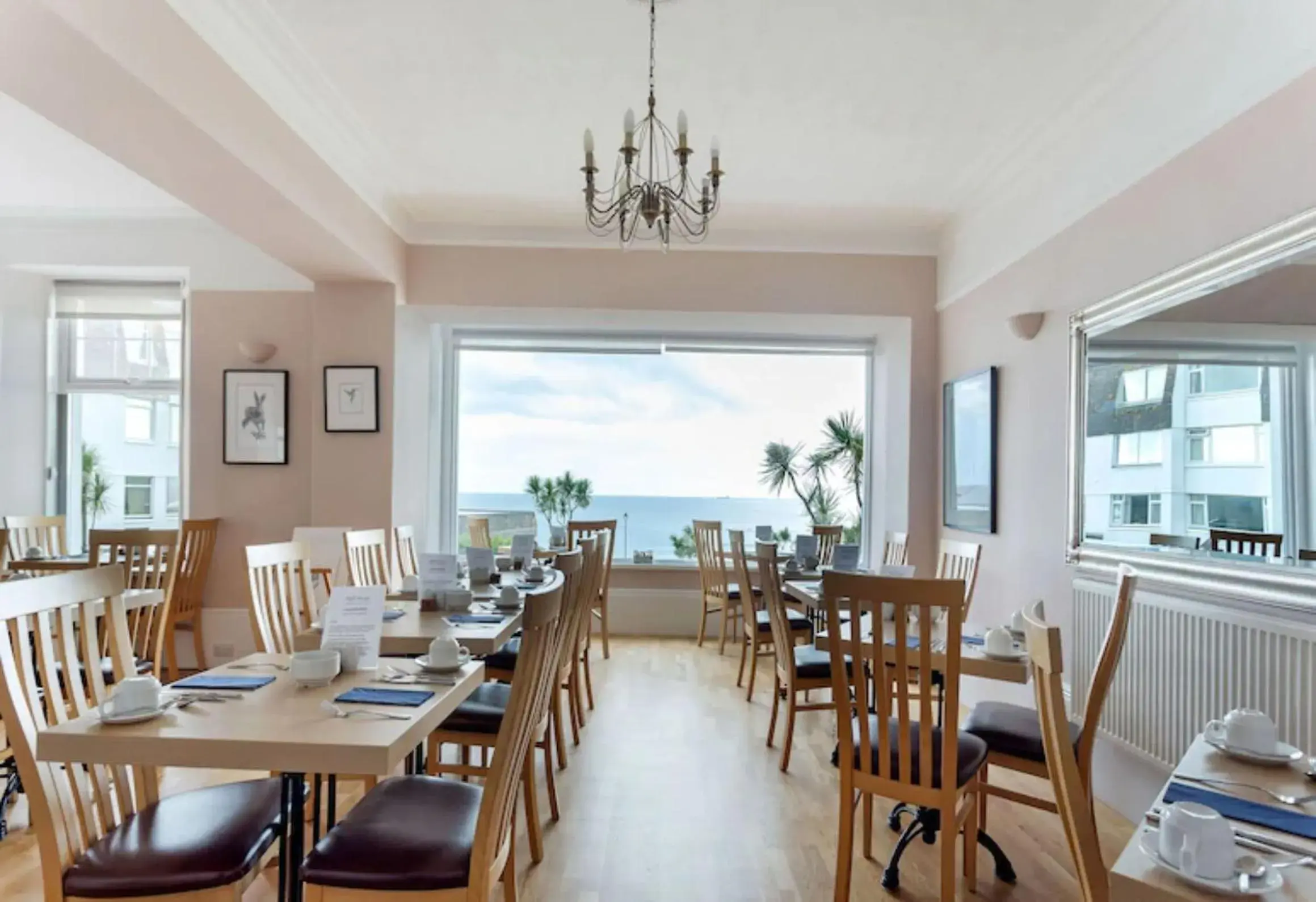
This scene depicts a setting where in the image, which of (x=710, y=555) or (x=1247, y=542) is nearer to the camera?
(x=1247, y=542)

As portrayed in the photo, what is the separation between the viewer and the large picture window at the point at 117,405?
5730mm

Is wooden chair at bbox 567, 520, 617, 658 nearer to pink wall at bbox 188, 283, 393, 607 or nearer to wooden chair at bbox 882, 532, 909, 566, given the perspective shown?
pink wall at bbox 188, 283, 393, 607

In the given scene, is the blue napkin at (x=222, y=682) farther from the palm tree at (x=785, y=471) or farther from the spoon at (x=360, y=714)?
the palm tree at (x=785, y=471)

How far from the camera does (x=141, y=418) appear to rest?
19.0ft

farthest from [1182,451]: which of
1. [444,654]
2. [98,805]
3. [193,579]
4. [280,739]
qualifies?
[193,579]

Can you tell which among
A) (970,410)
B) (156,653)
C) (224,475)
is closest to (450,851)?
(156,653)

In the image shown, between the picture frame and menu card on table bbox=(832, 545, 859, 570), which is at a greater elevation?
the picture frame

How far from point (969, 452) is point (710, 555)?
84.6 inches

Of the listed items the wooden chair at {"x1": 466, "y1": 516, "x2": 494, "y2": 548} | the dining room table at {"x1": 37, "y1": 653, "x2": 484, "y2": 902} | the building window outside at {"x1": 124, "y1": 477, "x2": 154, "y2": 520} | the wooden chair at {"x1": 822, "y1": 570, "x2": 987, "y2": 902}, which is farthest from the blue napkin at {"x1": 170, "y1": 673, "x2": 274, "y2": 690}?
the building window outside at {"x1": 124, "y1": 477, "x2": 154, "y2": 520}

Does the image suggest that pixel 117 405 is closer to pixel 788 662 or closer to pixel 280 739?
pixel 788 662

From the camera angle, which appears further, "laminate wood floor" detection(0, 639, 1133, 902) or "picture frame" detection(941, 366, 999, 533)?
"picture frame" detection(941, 366, 999, 533)

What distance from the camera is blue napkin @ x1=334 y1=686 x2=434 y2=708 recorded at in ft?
5.89

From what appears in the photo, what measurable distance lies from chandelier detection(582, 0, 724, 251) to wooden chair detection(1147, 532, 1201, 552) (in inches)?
85.7

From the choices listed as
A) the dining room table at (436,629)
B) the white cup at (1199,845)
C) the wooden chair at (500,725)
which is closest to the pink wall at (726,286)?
the dining room table at (436,629)
